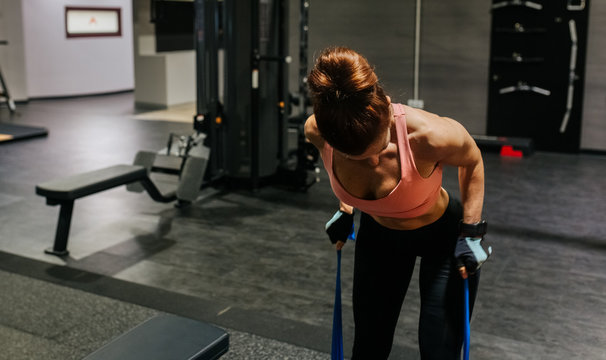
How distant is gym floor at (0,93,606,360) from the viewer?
8.98ft

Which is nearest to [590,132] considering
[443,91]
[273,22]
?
[443,91]

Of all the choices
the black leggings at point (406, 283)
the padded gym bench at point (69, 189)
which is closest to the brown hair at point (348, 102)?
the black leggings at point (406, 283)

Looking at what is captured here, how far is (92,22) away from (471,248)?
10.5m

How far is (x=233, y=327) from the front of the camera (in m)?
2.82

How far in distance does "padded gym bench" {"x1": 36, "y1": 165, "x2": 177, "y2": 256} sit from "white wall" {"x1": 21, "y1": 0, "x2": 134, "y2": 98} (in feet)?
23.1

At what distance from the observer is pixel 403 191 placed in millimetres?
1576

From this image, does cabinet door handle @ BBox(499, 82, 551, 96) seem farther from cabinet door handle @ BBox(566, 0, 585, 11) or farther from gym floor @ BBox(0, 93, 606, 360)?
gym floor @ BBox(0, 93, 606, 360)

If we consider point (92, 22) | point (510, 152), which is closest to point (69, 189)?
point (510, 152)

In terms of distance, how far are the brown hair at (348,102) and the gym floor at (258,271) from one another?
1.37 meters

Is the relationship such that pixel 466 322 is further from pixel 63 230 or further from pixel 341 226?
pixel 63 230

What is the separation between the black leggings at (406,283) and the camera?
5.56 ft

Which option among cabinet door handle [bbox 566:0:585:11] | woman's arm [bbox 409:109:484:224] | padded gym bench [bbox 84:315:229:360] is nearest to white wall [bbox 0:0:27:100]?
cabinet door handle [bbox 566:0:585:11]

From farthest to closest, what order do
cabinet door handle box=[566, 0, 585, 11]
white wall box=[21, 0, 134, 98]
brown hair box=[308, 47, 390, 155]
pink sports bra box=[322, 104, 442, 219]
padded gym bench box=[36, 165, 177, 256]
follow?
white wall box=[21, 0, 134, 98], cabinet door handle box=[566, 0, 585, 11], padded gym bench box=[36, 165, 177, 256], pink sports bra box=[322, 104, 442, 219], brown hair box=[308, 47, 390, 155]

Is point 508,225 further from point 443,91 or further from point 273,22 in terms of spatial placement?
point 443,91
